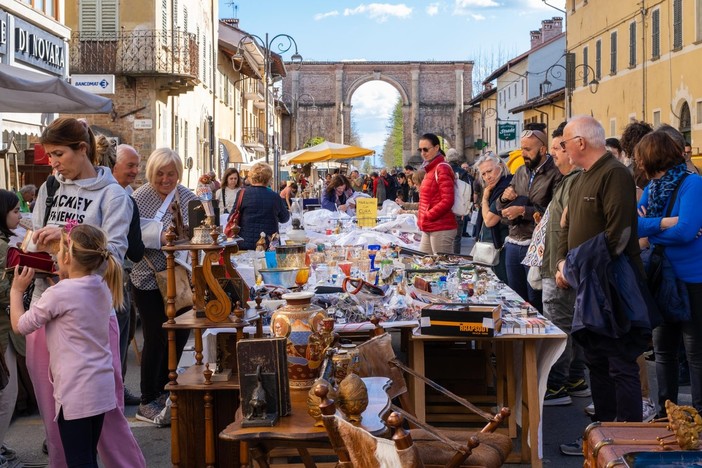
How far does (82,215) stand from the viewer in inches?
193

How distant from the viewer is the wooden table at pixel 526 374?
549 centimetres

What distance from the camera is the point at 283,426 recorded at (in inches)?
145

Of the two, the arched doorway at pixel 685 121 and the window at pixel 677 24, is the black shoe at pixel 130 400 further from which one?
the window at pixel 677 24

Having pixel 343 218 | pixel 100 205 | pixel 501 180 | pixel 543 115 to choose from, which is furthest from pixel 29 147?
pixel 543 115

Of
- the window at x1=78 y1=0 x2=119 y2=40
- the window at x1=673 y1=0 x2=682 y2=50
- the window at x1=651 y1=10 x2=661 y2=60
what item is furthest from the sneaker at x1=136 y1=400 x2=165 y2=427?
the window at x1=651 y1=10 x2=661 y2=60

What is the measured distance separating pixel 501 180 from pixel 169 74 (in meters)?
19.7

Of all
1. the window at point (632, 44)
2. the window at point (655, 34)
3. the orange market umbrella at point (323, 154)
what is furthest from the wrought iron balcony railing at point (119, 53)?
the window at point (632, 44)

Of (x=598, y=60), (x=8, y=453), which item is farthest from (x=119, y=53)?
(x=8, y=453)

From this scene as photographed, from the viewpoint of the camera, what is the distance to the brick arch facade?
3295 inches

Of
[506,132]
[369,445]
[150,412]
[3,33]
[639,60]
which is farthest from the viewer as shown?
[506,132]

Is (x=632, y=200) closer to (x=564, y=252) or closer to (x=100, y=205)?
(x=564, y=252)

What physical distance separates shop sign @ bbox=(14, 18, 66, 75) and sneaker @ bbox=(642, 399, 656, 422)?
1329 centimetres

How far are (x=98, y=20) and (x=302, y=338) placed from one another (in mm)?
24284

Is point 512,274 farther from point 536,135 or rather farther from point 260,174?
point 260,174
